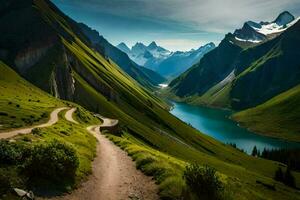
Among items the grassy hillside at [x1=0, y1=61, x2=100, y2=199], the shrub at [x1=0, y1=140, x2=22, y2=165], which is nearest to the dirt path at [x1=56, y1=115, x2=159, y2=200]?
the grassy hillside at [x1=0, y1=61, x2=100, y2=199]

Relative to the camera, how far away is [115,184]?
35.8m

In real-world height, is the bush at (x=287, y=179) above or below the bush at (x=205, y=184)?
below

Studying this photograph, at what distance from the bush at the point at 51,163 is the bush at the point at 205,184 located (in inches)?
402

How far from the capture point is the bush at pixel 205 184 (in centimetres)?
3094

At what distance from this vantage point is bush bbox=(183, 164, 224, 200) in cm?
3094

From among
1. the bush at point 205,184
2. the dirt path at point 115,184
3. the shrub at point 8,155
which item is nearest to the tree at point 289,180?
the dirt path at point 115,184

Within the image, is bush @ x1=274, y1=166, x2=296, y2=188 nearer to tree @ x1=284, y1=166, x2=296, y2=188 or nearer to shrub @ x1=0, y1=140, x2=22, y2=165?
tree @ x1=284, y1=166, x2=296, y2=188

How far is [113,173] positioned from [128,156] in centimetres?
1315

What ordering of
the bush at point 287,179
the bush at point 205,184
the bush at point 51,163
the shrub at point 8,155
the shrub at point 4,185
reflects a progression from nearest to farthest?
the shrub at point 4,185 < the bush at point 51,163 < the shrub at point 8,155 < the bush at point 205,184 < the bush at point 287,179

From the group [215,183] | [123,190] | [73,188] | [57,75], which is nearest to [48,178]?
[73,188]

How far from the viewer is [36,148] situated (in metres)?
31.7

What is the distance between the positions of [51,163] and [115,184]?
7297 mm

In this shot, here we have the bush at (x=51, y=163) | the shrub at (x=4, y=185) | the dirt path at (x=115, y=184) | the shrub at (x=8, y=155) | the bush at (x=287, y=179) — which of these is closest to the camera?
the shrub at (x=4, y=185)

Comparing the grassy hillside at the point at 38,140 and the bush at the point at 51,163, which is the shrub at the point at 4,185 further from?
the bush at the point at 51,163
